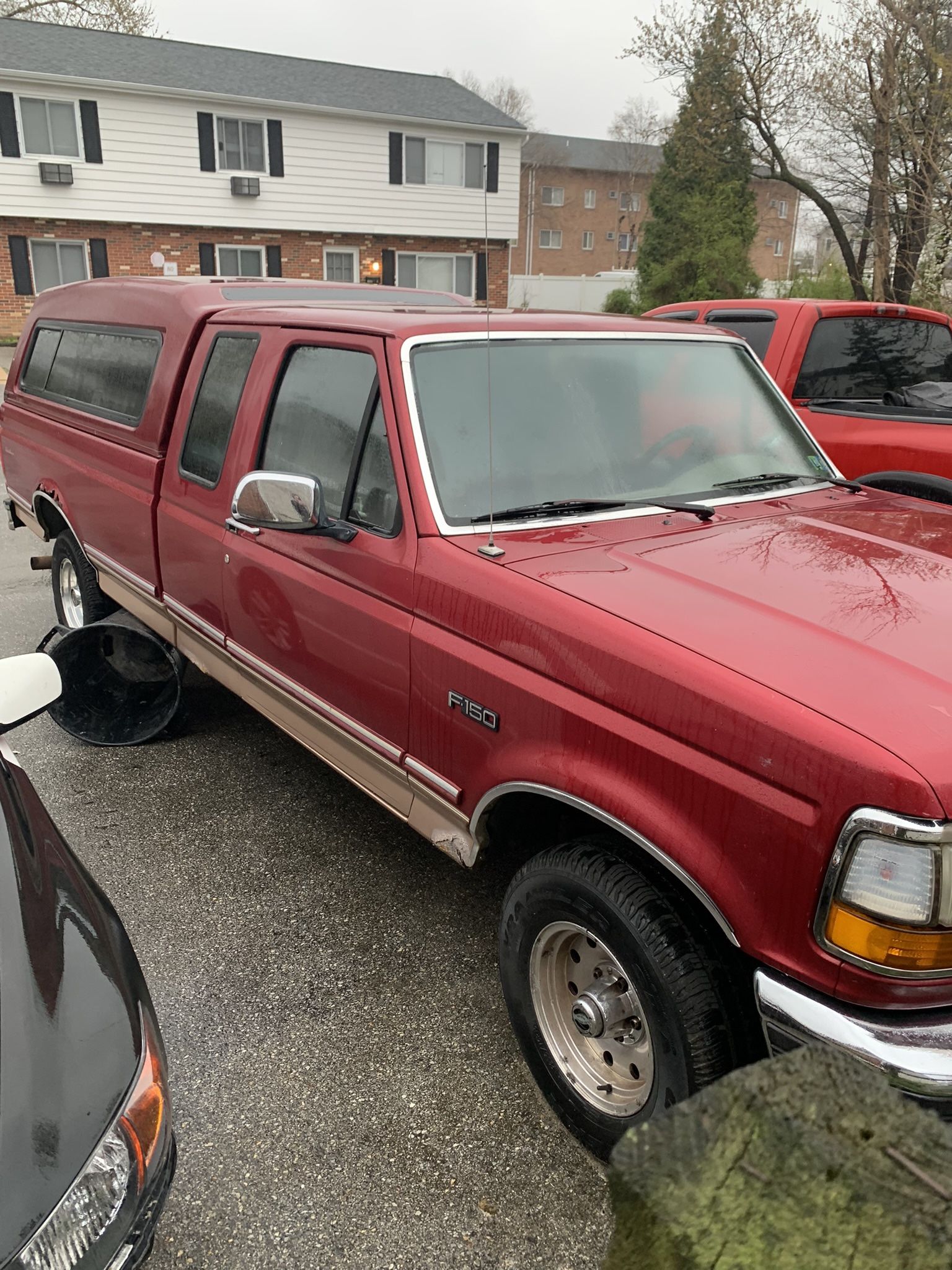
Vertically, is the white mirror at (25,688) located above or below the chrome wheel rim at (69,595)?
above

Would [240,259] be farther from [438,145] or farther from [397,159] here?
[438,145]

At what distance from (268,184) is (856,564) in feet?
84.3

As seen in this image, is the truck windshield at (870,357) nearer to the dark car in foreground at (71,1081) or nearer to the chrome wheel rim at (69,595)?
the chrome wheel rim at (69,595)

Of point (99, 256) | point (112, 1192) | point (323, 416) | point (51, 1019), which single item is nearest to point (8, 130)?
point (99, 256)

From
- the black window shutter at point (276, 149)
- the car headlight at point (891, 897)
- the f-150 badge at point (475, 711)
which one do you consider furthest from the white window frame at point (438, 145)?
the car headlight at point (891, 897)

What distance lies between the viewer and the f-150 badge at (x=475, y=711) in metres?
2.47

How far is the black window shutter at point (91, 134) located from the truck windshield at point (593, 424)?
78.7 ft

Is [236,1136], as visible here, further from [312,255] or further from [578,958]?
[312,255]

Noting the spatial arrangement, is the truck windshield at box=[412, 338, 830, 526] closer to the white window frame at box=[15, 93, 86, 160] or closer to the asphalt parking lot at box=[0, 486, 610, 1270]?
the asphalt parking lot at box=[0, 486, 610, 1270]

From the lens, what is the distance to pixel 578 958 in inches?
97.8

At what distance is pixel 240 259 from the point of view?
82.9ft

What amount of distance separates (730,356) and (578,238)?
60.8 meters

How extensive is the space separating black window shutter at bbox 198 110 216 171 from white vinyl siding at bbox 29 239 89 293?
3.59 metres

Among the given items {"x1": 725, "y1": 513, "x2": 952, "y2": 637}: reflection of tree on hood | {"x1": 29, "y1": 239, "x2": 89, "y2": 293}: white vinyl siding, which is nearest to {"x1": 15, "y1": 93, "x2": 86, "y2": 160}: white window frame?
{"x1": 29, "y1": 239, "x2": 89, "y2": 293}: white vinyl siding
